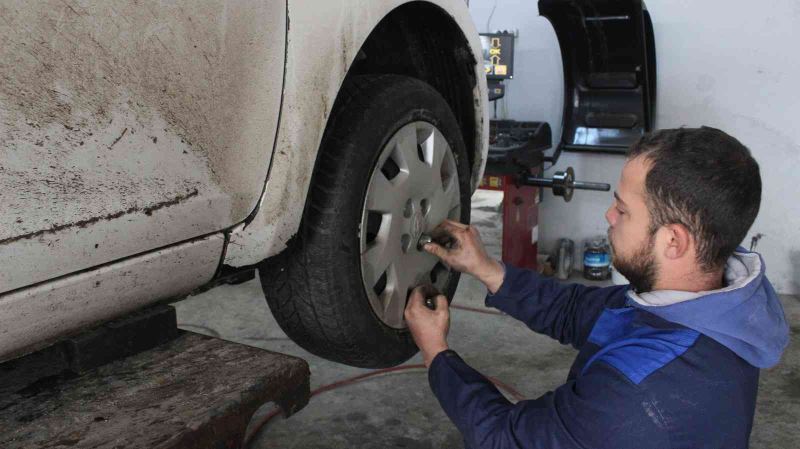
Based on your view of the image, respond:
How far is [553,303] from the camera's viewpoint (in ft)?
5.29

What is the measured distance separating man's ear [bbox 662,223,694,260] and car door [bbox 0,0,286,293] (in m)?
0.67

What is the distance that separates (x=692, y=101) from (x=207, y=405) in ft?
10.7

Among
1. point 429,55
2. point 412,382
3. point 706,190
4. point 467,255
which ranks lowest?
point 412,382

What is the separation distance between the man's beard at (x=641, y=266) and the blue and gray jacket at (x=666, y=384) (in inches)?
1.3

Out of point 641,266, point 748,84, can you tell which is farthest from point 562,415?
point 748,84

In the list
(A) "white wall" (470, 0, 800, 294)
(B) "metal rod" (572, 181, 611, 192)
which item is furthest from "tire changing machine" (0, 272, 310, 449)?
(A) "white wall" (470, 0, 800, 294)

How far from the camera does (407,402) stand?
96.5 inches

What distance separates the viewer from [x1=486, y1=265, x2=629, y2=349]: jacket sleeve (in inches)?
61.5

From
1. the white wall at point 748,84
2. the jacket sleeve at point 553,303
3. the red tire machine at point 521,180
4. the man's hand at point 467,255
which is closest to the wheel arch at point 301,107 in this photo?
the man's hand at point 467,255

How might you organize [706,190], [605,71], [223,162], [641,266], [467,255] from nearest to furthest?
1. [223,162]
2. [706,190]
3. [641,266]
4. [467,255]
5. [605,71]

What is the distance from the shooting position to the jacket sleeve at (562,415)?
106 centimetres

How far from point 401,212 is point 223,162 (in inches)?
19.3

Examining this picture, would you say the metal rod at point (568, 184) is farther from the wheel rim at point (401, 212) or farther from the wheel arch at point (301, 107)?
the wheel arch at point (301, 107)

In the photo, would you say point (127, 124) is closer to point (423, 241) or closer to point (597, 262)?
point (423, 241)
